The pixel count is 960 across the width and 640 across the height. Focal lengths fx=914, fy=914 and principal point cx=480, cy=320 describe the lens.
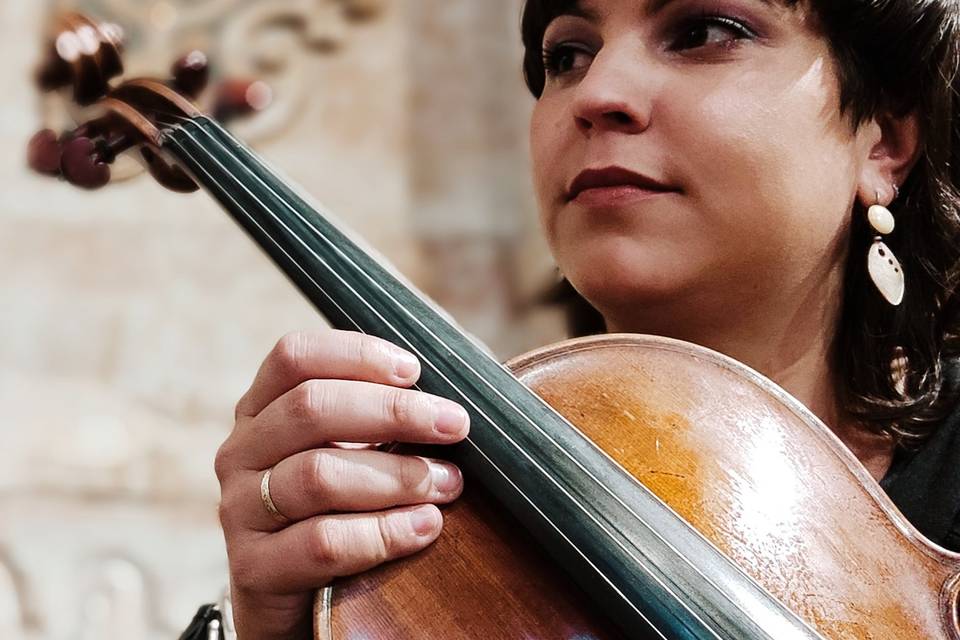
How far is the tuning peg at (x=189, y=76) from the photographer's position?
0.87 metres

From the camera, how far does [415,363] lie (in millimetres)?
586

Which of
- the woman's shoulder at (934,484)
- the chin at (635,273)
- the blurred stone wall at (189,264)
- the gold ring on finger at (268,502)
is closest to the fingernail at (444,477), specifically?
the gold ring on finger at (268,502)

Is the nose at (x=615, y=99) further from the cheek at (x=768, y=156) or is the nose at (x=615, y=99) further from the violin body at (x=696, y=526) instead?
the violin body at (x=696, y=526)

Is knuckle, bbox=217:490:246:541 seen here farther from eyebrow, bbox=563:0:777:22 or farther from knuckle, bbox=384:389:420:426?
eyebrow, bbox=563:0:777:22

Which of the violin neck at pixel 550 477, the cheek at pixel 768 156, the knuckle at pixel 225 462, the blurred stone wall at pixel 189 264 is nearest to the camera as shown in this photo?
the violin neck at pixel 550 477

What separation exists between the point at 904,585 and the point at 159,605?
167 centimetres

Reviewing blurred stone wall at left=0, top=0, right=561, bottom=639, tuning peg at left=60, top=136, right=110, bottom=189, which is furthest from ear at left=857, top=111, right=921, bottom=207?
blurred stone wall at left=0, top=0, right=561, bottom=639

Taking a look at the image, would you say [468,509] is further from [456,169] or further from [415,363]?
[456,169]

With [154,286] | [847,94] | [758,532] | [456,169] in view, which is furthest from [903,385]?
[154,286]

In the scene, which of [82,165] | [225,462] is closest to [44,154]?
[82,165]

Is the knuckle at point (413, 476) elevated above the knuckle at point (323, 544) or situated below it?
above

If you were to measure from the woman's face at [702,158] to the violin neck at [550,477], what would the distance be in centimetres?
19

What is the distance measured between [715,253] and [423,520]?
1.14 ft

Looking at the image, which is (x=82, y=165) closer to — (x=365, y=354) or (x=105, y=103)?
(x=105, y=103)
